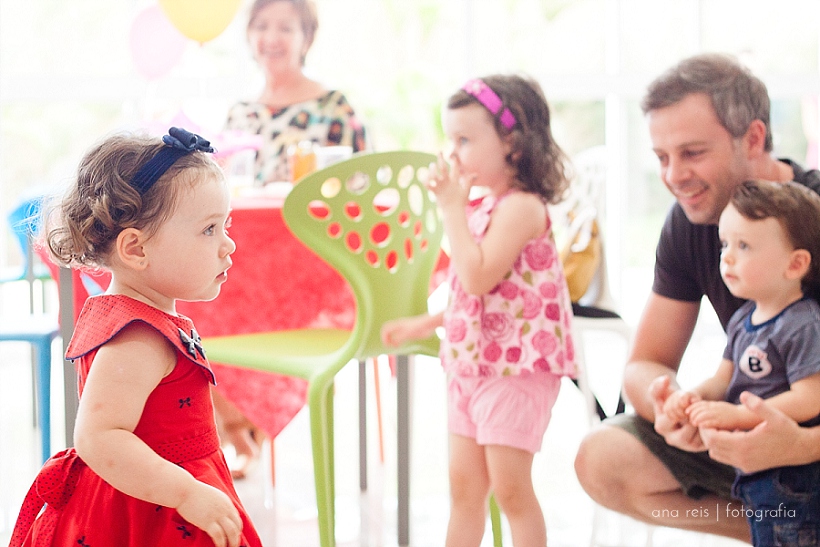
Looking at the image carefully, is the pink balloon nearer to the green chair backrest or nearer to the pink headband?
the green chair backrest

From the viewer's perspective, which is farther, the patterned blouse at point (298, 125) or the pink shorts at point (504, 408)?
the patterned blouse at point (298, 125)

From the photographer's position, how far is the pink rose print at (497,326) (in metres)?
1.90

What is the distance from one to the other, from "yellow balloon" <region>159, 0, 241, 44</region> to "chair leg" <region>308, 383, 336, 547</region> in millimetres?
2108

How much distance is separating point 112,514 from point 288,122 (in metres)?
2.28

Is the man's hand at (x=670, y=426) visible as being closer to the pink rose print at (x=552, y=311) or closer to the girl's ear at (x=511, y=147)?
the pink rose print at (x=552, y=311)

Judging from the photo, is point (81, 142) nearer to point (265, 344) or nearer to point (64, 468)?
point (265, 344)

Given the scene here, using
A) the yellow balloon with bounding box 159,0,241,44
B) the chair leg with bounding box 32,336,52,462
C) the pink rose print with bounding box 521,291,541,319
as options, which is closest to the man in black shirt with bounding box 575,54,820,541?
the pink rose print with bounding box 521,291,541,319

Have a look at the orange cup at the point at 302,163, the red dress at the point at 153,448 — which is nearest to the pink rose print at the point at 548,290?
the red dress at the point at 153,448

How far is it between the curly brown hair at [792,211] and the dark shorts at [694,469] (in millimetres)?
414

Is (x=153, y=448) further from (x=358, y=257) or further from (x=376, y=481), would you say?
(x=376, y=481)

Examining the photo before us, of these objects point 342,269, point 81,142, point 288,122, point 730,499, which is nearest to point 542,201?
point 342,269

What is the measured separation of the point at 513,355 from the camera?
74.0 inches

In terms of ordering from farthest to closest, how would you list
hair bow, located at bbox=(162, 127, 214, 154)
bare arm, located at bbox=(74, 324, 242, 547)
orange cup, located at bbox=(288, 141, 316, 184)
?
orange cup, located at bbox=(288, 141, 316, 184) → hair bow, located at bbox=(162, 127, 214, 154) → bare arm, located at bbox=(74, 324, 242, 547)

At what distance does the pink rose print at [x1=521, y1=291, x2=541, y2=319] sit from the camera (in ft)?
6.24
